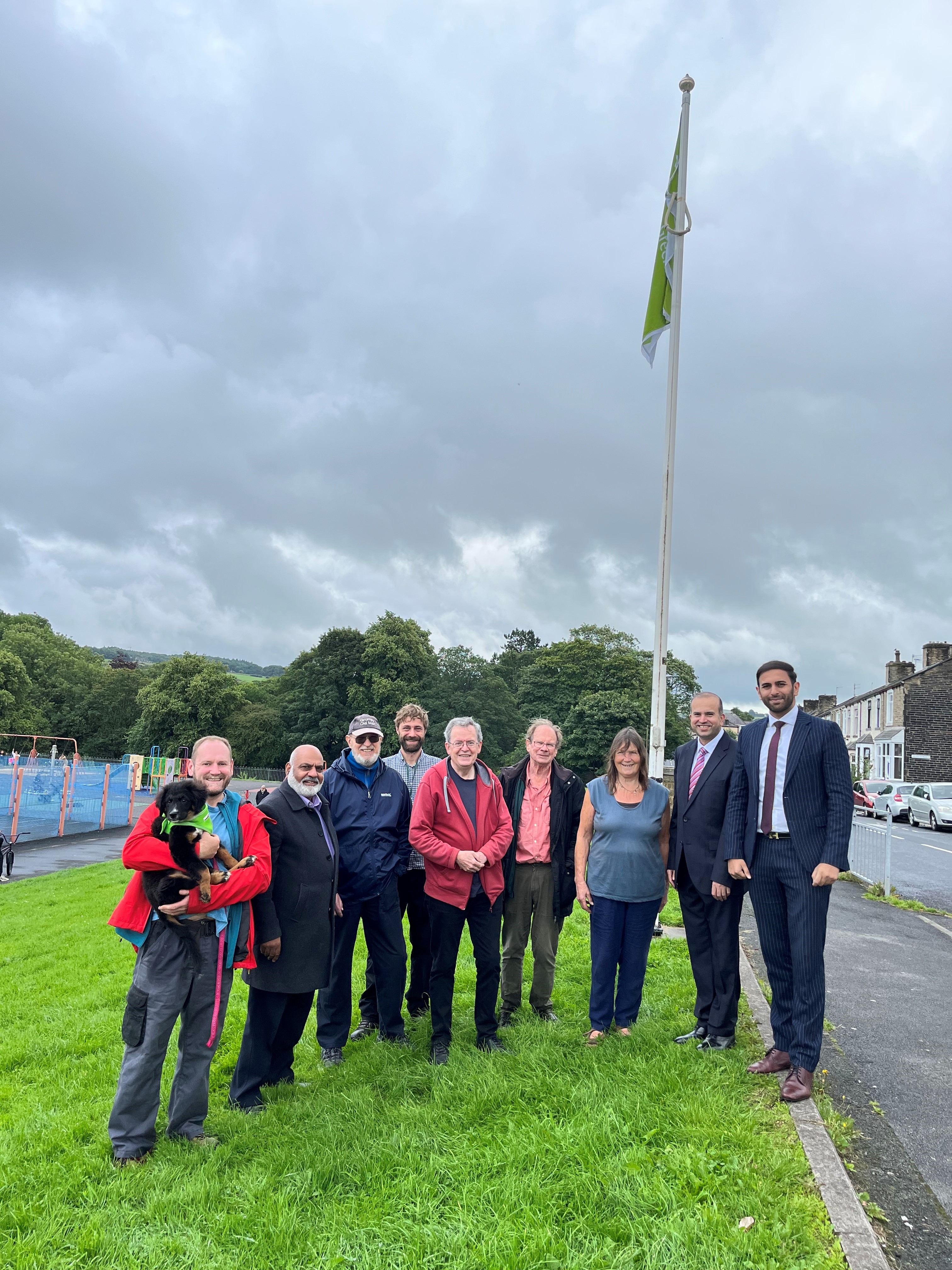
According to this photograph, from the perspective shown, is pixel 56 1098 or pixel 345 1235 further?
pixel 56 1098

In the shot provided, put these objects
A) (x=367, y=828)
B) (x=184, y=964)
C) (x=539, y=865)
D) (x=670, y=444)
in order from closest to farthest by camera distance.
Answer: (x=184, y=964) → (x=367, y=828) → (x=539, y=865) → (x=670, y=444)

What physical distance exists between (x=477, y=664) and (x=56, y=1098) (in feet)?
191

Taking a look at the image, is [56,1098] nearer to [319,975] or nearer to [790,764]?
[319,975]

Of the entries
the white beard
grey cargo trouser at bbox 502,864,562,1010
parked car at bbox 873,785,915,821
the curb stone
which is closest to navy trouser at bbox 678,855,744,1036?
the curb stone

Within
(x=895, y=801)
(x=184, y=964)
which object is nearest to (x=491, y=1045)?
(x=184, y=964)

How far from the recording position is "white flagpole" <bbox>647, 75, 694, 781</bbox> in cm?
952

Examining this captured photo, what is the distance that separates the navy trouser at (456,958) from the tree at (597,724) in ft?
171

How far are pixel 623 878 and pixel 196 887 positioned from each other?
2.58 meters

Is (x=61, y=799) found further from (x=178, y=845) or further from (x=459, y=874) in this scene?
(x=178, y=845)

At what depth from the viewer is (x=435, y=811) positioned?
4.99 m

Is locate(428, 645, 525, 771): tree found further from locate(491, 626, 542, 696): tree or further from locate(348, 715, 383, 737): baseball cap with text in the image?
locate(348, 715, 383, 737): baseball cap with text

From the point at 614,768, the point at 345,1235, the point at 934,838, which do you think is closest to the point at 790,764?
the point at 614,768

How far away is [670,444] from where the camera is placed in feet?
33.2

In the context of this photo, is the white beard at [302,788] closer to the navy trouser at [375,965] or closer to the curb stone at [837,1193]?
the navy trouser at [375,965]
